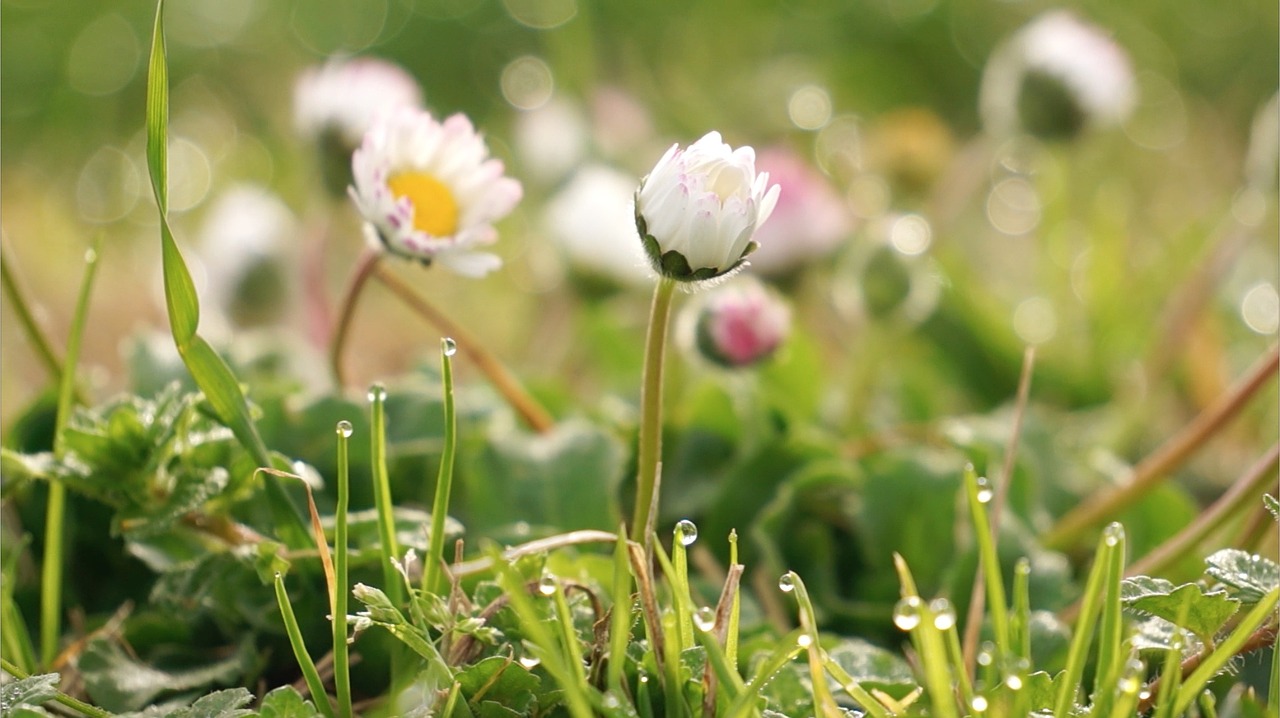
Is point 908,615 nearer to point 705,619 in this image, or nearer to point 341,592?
point 705,619

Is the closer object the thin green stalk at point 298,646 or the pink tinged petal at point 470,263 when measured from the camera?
the thin green stalk at point 298,646

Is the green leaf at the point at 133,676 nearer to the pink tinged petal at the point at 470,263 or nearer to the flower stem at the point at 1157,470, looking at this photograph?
the pink tinged petal at the point at 470,263

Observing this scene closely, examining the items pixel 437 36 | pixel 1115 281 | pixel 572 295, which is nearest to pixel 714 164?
pixel 572 295

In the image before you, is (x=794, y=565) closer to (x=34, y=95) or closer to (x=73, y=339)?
(x=73, y=339)

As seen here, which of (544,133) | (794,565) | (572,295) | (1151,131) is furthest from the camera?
(1151,131)

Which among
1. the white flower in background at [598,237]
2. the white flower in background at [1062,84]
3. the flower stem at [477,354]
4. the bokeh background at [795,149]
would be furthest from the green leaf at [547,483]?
the white flower in background at [1062,84]

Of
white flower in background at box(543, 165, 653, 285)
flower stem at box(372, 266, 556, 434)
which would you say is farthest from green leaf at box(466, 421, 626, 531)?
white flower in background at box(543, 165, 653, 285)

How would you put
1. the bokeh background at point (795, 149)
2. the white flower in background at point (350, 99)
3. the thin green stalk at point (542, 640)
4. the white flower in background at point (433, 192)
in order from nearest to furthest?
the thin green stalk at point (542, 640) < the white flower in background at point (433, 192) < the white flower in background at point (350, 99) < the bokeh background at point (795, 149)
